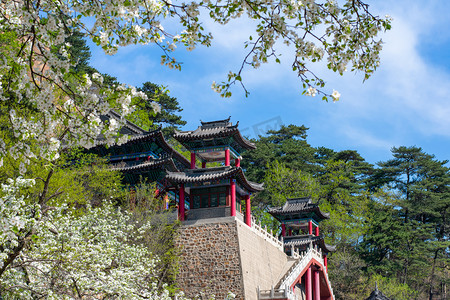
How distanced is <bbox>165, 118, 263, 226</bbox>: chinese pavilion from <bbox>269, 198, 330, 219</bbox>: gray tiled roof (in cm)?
831

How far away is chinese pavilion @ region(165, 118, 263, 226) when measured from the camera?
31750 mm

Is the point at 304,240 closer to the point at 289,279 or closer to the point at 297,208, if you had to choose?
the point at 297,208

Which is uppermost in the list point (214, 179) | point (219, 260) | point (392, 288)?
point (214, 179)

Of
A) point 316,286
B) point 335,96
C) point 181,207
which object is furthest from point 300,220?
point 335,96

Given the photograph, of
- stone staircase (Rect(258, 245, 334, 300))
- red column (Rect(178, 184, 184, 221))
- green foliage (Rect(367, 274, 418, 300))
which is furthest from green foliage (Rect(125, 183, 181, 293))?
green foliage (Rect(367, 274, 418, 300))

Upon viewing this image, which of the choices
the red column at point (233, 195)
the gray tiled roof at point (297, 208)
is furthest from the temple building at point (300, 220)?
the red column at point (233, 195)

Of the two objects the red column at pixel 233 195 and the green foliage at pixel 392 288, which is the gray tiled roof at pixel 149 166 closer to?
the red column at pixel 233 195

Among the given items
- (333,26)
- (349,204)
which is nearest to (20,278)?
(333,26)

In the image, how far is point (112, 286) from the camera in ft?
49.0

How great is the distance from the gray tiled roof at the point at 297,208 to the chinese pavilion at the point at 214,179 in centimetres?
831

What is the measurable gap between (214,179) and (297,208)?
39.4 feet

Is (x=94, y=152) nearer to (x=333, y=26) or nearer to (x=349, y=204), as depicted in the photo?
(x=349, y=204)

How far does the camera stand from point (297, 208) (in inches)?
1660

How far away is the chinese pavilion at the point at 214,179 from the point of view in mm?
31750
